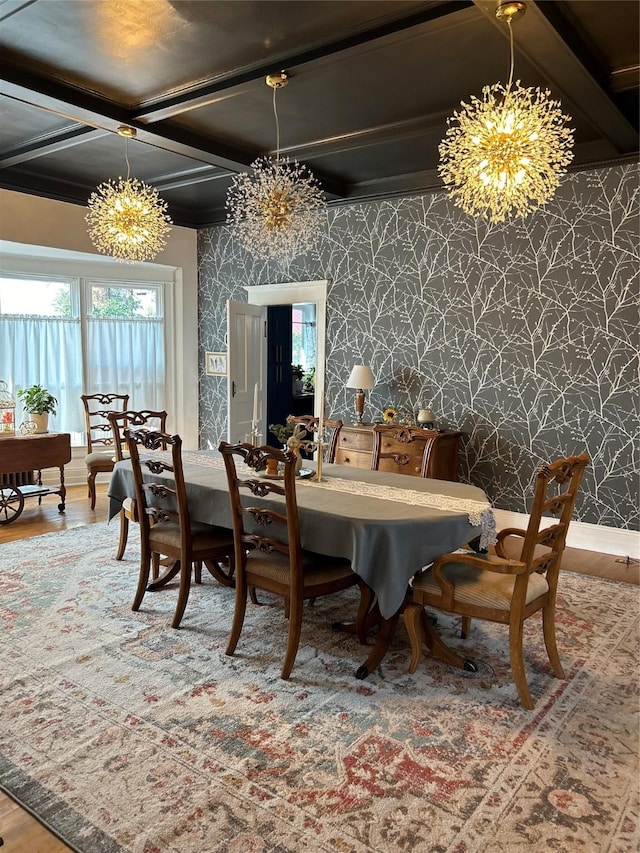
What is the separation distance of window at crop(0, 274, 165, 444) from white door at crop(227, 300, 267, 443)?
54.8 inches

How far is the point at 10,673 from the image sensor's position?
2764 mm

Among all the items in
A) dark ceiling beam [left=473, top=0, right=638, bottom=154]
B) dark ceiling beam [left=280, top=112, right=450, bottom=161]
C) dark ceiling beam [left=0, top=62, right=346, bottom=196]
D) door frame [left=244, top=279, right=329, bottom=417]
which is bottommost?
door frame [left=244, top=279, right=329, bottom=417]

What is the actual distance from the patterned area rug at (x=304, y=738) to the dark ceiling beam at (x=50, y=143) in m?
3.34

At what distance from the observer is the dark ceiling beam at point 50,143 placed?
14.9ft

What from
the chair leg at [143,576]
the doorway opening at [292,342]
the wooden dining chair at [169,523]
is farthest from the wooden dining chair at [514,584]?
the doorway opening at [292,342]

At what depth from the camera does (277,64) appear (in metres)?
3.37

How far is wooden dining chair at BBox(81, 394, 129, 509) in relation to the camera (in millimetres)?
5664

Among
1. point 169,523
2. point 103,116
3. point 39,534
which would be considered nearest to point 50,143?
point 103,116

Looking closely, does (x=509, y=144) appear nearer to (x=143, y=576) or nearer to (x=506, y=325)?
(x=506, y=325)

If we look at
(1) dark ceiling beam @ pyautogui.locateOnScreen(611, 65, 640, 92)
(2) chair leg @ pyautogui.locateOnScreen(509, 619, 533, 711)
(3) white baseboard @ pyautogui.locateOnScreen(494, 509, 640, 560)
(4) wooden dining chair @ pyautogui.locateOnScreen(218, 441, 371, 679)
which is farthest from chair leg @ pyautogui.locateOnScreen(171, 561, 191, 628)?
(1) dark ceiling beam @ pyautogui.locateOnScreen(611, 65, 640, 92)

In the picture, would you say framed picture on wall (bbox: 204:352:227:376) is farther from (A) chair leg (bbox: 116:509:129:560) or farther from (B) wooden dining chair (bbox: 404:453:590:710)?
(B) wooden dining chair (bbox: 404:453:590:710)

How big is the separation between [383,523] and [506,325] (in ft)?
9.92

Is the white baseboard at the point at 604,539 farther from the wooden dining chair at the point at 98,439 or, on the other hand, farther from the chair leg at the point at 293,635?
the wooden dining chair at the point at 98,439

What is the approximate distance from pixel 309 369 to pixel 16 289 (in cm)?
403
